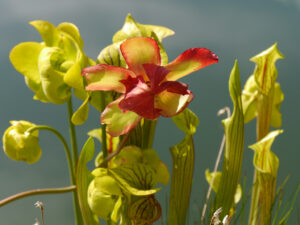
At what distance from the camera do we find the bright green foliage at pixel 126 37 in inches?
20.9

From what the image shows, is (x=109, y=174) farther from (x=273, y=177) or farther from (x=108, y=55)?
(x=273, y=177)

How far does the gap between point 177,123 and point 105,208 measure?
0.17 m

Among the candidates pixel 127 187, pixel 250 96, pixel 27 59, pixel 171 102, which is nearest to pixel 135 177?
pixel 127 187

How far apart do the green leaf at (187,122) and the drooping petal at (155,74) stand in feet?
0.53

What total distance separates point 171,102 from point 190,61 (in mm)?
61

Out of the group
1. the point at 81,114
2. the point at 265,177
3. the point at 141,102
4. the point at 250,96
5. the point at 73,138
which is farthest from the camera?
the point at 250,96

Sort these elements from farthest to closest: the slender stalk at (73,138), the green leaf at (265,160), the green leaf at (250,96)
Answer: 1. the green leaf at (250,96)
2. the green leaf at (265,160)
3. the slender stalk at (73,138)

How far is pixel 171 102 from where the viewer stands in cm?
44

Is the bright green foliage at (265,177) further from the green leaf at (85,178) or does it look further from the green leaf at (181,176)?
the green leaf at (85,178)

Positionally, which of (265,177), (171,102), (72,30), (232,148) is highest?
(72,30)

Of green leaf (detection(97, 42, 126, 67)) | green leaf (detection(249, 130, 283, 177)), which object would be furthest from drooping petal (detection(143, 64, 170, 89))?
green leaf (detection(249, 130, 283, 177))

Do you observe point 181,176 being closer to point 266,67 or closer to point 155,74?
point 155,74

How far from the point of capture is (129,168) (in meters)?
0.53

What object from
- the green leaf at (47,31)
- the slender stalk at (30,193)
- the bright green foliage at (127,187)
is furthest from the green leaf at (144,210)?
the green leaf at (47,31)
